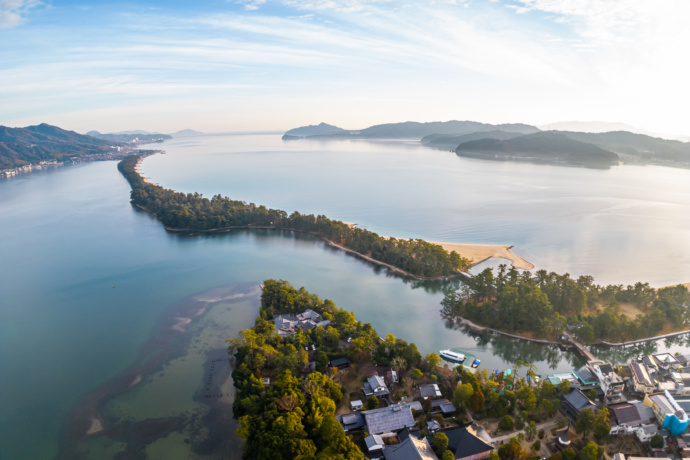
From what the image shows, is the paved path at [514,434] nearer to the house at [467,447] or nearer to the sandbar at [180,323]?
the house at [467,447]

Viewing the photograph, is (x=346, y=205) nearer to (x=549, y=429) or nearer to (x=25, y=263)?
(x=25, y=263)

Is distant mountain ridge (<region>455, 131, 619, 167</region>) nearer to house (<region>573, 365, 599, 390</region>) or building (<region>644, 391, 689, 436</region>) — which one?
house (<region>573, 365, 599, 390</region>)

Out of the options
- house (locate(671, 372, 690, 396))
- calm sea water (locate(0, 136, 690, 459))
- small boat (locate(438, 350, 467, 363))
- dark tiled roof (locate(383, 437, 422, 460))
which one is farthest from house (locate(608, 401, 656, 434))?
dark tiled roof (locate(383, 437, 422, 460))

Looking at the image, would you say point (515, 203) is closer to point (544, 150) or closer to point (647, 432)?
point (647, 432)

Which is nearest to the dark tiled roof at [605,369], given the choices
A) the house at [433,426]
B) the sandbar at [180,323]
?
the house at [433,426]

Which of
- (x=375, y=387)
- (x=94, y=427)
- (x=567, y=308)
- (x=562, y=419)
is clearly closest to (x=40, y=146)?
(x=94, y=427)
